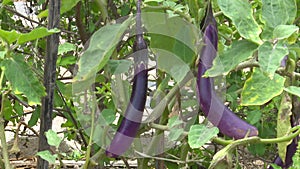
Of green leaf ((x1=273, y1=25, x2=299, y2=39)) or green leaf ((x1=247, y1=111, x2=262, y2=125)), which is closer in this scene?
green leaf ((x1=273, y1=25, x2=299, y2=39))

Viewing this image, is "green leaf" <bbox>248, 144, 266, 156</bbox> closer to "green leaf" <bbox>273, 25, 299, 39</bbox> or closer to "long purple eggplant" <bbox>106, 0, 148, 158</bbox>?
"long purple eggplant" <bbox>106, 0, 148, 158</bbox>

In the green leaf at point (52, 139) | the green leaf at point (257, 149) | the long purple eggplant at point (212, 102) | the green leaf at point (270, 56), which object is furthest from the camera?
the green leaf at point (257, 149)

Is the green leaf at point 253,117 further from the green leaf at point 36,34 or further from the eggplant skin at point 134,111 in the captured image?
the green leaf at point 36,34

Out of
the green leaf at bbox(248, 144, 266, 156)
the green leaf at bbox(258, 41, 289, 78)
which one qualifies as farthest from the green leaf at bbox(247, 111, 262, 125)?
the green leaf at bbox(258, 41, 289, 78)

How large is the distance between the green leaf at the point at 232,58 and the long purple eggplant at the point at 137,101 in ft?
0.46

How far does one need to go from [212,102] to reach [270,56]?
0.13 m

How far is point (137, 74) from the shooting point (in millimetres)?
841

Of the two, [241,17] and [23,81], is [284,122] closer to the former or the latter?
[241,17]

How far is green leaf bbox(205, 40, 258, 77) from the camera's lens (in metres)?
0.70

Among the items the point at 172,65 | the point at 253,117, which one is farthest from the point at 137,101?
the point at 253,117

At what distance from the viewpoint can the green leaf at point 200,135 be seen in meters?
0.74

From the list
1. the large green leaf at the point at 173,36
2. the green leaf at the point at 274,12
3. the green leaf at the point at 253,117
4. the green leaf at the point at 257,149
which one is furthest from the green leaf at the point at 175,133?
the green leaf at the point at 257,149

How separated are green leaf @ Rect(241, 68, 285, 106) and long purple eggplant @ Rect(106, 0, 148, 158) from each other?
0.16m

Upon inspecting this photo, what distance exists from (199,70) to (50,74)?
0.81ft
